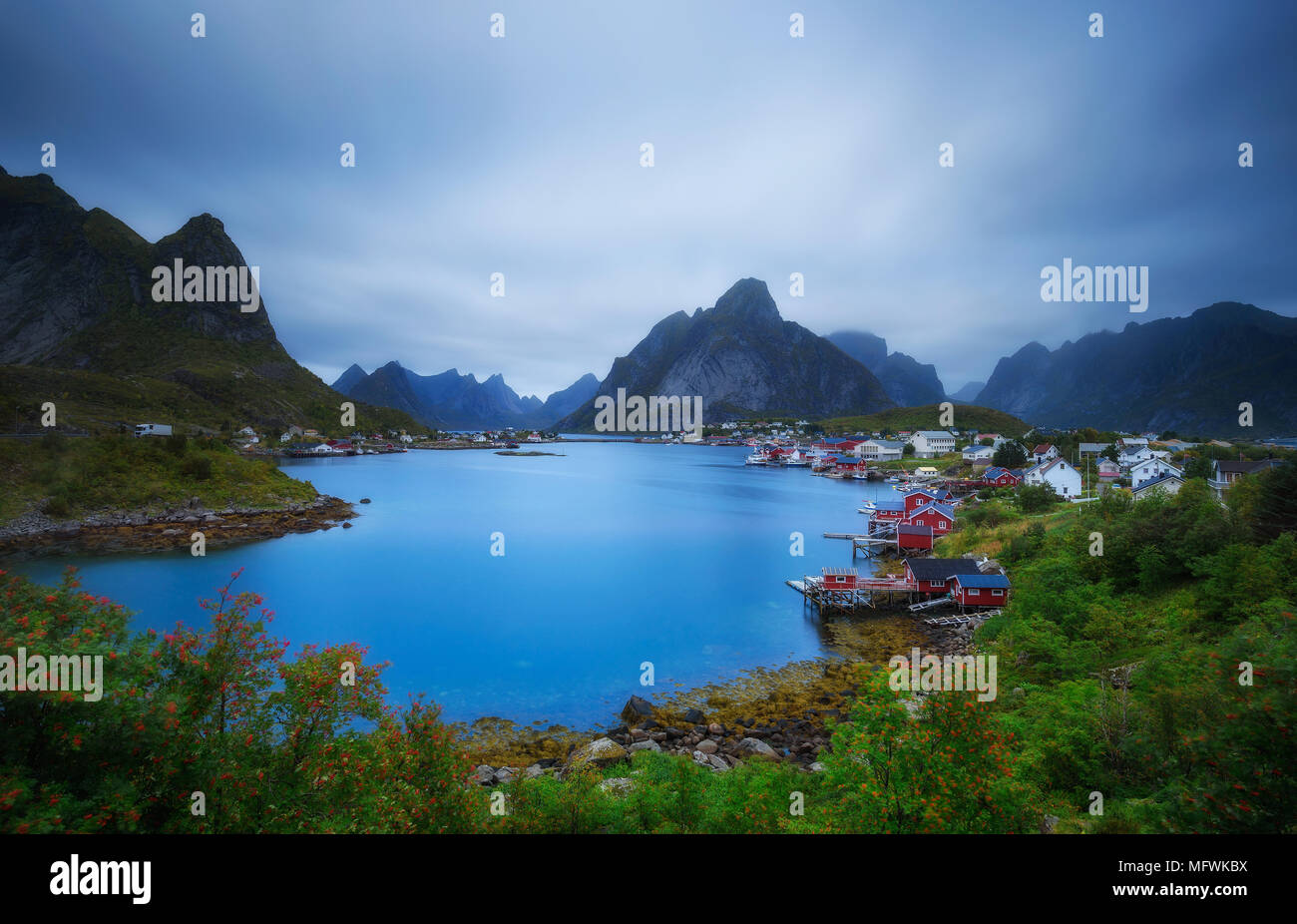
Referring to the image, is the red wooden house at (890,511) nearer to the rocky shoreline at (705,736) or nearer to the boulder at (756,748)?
the rocky shoreline at (705,736)

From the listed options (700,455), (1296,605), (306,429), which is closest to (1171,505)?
(1296,605)

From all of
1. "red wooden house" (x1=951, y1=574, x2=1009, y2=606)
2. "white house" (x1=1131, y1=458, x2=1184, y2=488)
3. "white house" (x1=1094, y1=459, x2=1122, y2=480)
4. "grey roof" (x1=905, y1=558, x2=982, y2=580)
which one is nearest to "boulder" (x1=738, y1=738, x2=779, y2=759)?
"red wooden house" (x1=951, y1=574, x2=1009, y2=606)

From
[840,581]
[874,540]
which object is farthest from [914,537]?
[840,581]

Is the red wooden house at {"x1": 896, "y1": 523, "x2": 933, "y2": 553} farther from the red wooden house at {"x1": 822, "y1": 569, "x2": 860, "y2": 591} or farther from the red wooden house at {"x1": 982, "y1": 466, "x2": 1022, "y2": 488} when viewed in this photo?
the red wooden house at {"x1": 982, "y1": 466, "x2": 1022, "y2": 488}

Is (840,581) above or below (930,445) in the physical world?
below

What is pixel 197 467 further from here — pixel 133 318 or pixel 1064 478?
pixel 133 318
